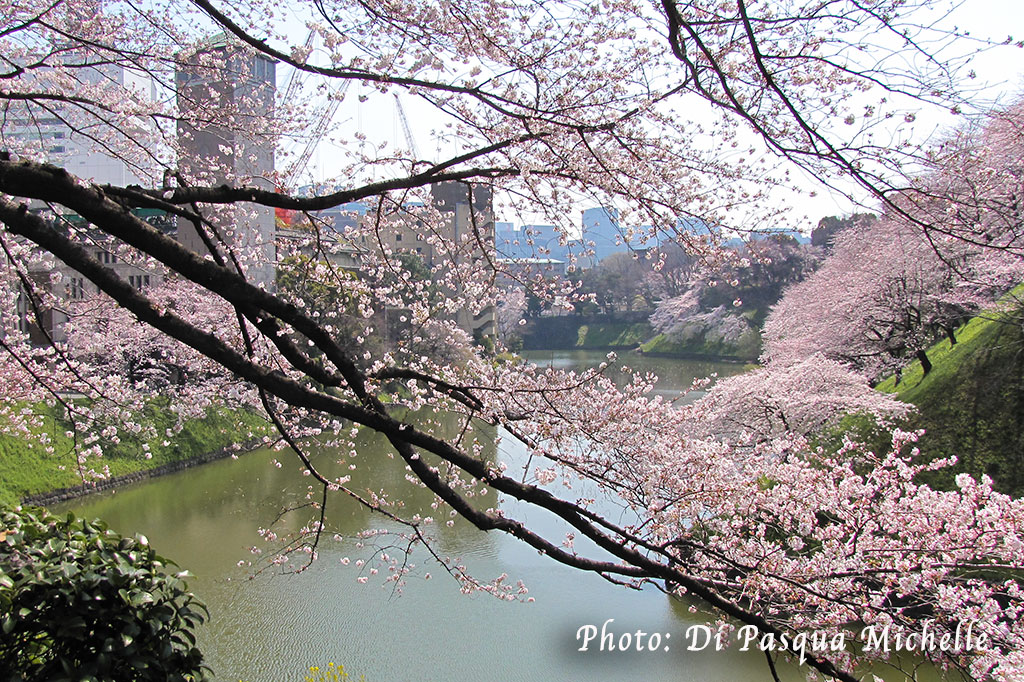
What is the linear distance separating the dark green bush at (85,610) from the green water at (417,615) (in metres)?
1.64

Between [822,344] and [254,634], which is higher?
[822,344]

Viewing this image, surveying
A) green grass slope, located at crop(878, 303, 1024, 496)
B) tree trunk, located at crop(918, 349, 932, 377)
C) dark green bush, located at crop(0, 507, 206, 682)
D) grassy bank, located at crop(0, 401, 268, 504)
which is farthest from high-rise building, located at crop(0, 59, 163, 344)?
tree trunk, located at crop(918, 349, 932, 377)

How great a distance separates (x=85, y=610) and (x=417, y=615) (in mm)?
3773

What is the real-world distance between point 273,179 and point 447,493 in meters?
1.61

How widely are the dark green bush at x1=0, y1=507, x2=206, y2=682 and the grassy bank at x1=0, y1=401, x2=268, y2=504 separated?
200 inches

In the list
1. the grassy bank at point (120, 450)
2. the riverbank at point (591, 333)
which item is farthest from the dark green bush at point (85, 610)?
the riverbank at point (591, 333)

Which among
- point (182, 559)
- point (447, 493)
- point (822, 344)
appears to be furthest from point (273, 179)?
point (822, 344)

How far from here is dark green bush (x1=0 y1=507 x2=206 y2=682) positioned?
65.1 inches

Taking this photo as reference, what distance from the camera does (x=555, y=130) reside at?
216cm

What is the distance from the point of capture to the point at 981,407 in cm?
589

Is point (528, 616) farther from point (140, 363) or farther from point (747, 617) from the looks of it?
point (140, 363)

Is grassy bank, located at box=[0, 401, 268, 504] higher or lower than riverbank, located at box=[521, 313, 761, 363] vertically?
lower

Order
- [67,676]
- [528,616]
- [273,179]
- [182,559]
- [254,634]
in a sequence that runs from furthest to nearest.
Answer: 1. [182,559]
2. [528,616]
3. [254,634]
4. [273,179]
5. [67,676]

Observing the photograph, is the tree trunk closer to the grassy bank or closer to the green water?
the green water
